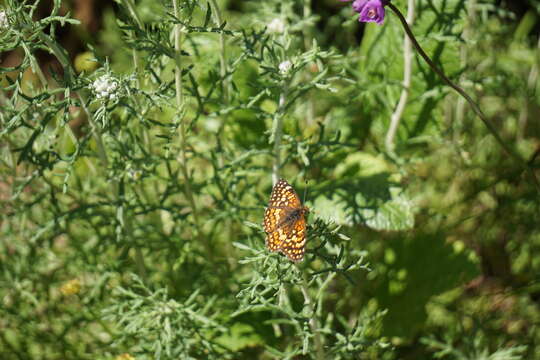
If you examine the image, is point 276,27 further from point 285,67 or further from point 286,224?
point 286,224

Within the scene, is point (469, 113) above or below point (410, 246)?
above

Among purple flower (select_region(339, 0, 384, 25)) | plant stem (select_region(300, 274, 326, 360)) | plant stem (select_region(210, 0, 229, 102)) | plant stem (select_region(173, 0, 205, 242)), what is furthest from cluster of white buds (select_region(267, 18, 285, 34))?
plant stem (select_region(300, 274, 326, 360))

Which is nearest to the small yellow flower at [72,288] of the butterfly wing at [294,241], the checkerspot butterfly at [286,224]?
the checkerspot butterfly at [286,224]

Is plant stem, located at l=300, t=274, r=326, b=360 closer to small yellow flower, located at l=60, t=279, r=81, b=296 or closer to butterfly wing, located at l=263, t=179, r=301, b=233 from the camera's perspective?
butterfly wing, located at l=263, t=179, r=301, b=233

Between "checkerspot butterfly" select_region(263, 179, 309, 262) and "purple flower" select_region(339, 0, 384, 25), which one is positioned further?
"purple flower" select_region(339, 0, 384, 25)

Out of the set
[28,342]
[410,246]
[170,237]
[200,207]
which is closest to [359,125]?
[410,246]

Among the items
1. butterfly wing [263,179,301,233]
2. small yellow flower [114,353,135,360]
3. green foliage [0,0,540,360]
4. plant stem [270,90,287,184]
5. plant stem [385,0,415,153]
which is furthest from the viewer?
plant stem [385,0,415,153]

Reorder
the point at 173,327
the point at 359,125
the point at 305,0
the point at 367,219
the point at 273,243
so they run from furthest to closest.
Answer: the point at 359,125
the point at 305,0
the point at 367,219
the point at 173,327
the point at 273,243

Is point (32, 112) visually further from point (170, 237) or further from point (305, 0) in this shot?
point (305, 0)
